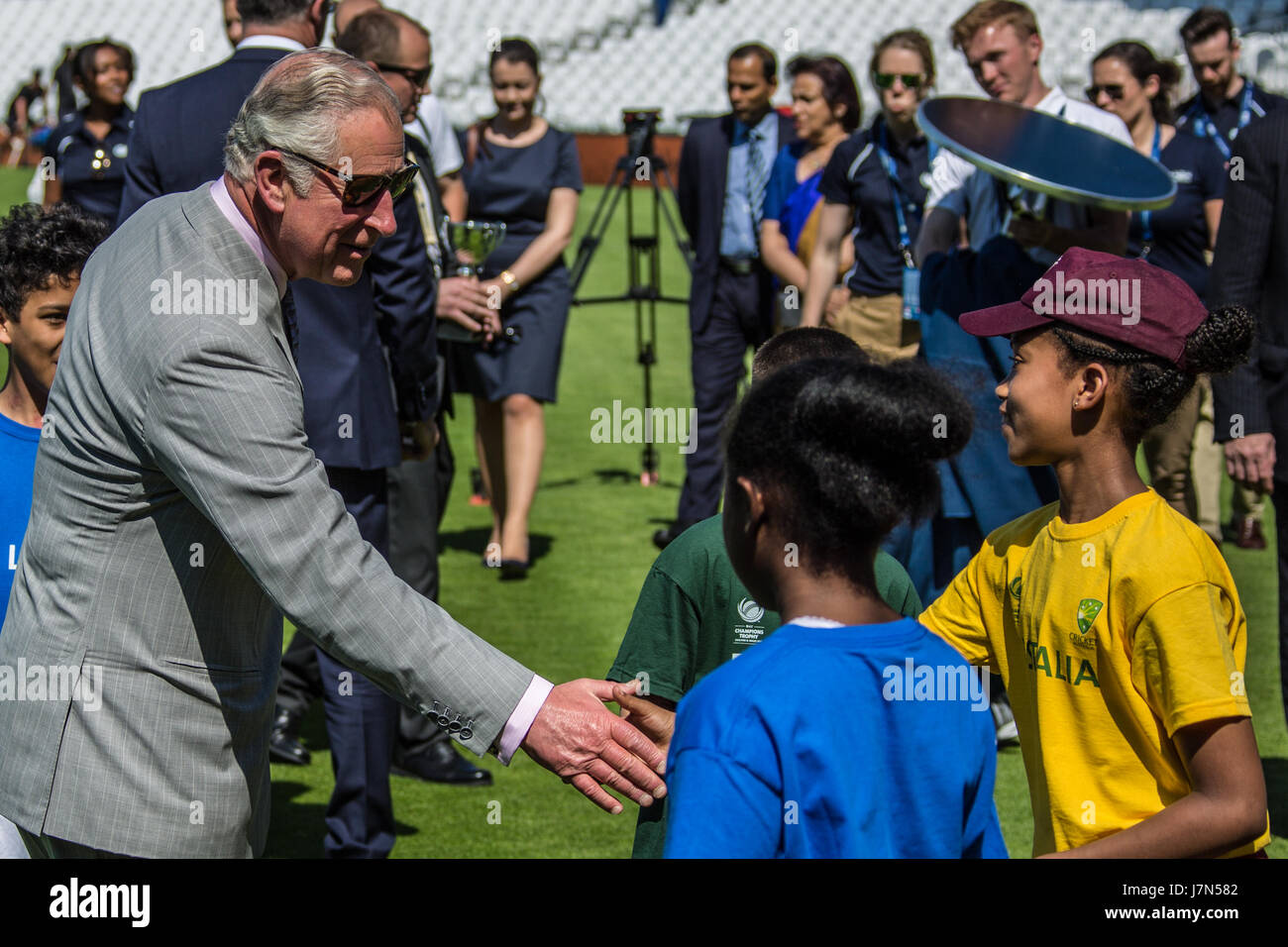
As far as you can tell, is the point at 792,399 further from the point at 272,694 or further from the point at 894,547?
the point at 894,547

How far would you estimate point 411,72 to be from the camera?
173 inches

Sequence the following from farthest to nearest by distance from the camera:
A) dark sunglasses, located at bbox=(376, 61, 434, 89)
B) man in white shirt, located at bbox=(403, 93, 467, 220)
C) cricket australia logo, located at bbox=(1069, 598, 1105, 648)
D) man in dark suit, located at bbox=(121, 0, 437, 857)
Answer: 1. man in white shirt, located at bbox=(403, 93, 467, 220)
2. dark sunglasses, located at bbox=(376, 61, 434, 89)
3. man in dark suit, located at bbox=(121, 0, 437, 857)
4. cricket australia logo, located at bbox=(1069, 598, 1105, 648)

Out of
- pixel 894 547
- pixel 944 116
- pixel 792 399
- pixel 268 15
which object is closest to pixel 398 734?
pixel 894 547

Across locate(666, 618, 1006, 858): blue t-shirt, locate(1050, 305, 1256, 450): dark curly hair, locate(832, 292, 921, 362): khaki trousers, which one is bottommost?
locate(832, 292, 921, 362): khaki trousers

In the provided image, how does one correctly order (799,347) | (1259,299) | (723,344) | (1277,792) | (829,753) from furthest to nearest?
(723,344)
(1277,792)
(1259,299)
(799,347)
(829,753)

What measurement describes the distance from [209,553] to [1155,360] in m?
1.45

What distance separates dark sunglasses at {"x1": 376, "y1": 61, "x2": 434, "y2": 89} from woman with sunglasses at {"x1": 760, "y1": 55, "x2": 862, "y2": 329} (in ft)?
7.75

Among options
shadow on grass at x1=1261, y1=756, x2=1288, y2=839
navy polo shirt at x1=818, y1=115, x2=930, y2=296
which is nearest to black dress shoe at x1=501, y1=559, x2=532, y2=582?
navy polo shirt at x1=818, y1=115, x2=930, y2=296

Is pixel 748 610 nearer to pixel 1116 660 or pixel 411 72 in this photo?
pixel 1116 660

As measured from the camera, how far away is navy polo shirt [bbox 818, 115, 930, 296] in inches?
222

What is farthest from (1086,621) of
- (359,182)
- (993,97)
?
(993,97)

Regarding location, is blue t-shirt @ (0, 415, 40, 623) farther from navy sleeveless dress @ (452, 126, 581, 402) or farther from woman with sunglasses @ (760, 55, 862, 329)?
woman with sunglasses @ (760, 55, 862, 329)

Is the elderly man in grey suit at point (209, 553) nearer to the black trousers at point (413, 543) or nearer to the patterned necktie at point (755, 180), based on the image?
the black trousers at point (413, 543)
